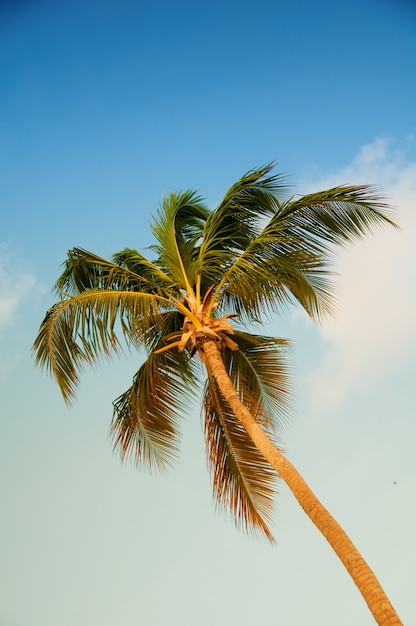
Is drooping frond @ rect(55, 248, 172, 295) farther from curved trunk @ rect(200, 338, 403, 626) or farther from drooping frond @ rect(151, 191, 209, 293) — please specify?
curved trunk @ rect(200, 338, 403, 626)

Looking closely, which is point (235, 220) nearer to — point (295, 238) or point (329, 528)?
point (295, 238)

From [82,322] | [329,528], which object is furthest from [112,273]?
[329,528]

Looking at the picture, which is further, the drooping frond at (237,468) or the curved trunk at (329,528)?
the drooping frond at (237,468)

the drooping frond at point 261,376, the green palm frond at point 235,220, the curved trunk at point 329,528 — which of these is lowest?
the curved trunk at point 329,528

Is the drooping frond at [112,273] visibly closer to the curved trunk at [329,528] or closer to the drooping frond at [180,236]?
the drooping frond at [180,236]

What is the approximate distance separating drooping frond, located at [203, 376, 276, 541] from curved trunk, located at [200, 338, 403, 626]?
140 cm

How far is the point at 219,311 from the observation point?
977 cm

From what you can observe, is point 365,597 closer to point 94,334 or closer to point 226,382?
point 226,382

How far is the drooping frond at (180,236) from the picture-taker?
919 centimetres

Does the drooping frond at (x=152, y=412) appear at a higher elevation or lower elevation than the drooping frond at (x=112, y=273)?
lower

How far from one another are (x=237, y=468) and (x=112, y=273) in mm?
3603

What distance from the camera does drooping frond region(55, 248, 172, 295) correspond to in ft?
30.5

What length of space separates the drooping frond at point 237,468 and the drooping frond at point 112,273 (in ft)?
6.53

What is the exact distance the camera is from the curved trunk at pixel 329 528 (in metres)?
4.41
